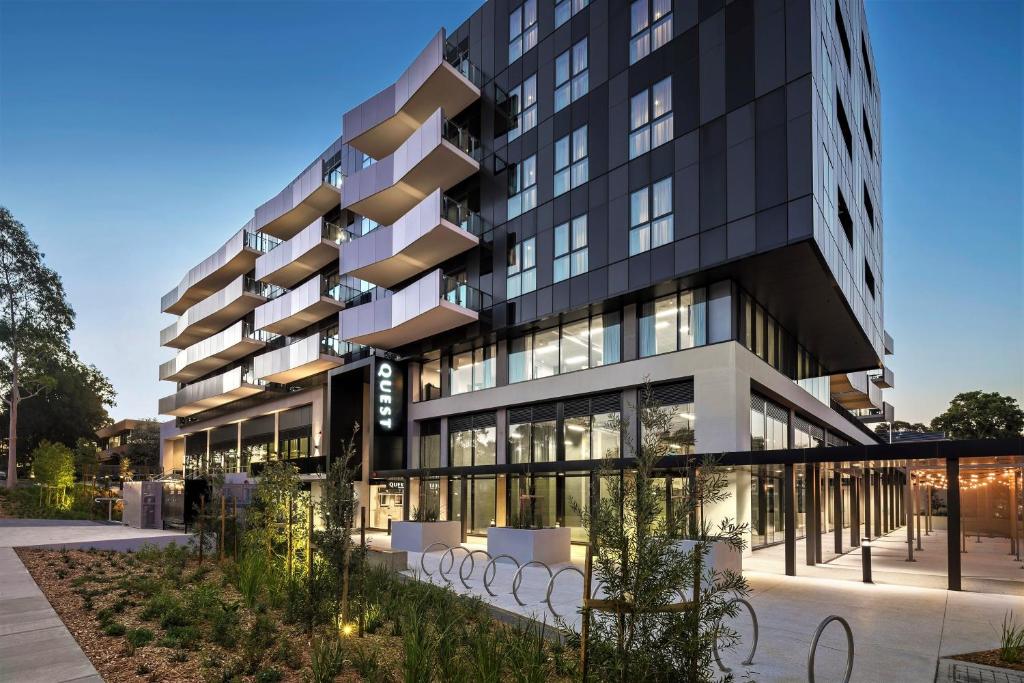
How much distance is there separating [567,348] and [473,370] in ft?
21.1

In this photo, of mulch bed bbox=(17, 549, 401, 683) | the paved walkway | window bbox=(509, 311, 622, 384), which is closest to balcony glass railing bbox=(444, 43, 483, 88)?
window bbox=(509, 311, 622, 384)

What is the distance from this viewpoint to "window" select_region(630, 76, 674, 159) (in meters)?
23.8

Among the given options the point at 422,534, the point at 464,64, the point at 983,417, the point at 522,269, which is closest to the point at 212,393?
the point at 464,64

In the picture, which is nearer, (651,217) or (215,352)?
(651,217)

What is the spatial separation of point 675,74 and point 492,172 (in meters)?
10.1

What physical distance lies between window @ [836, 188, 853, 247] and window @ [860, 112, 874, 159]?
8005 millimetres

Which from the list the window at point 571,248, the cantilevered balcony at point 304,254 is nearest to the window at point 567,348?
the window at point 571,248

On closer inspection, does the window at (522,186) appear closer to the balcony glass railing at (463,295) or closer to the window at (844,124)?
the balcony glass railing at (463,295)

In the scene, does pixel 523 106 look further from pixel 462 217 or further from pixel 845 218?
pixel 845 218

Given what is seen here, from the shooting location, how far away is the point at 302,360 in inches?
1612

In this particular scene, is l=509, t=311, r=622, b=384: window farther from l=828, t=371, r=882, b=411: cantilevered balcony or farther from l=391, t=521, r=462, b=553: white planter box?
l=828, t=371, r=882, b=411: cantilevered balcony

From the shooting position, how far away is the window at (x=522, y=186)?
28891 millimetres

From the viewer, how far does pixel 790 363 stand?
30188 mm

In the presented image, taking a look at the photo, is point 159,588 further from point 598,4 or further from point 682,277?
point 598,4
